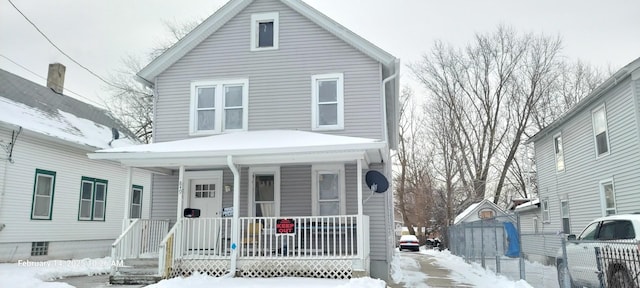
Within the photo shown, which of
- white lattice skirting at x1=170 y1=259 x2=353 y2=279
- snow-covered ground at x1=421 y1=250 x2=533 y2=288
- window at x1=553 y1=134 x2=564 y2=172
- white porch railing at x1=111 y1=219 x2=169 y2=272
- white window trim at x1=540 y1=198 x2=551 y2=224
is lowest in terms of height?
snow-covered ground at x1=421 y1=250 x2=533 y2=288

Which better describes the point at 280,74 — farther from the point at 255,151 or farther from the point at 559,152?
the point at 559,152

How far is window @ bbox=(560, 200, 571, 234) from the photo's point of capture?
16953mm

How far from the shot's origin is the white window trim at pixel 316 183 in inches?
453

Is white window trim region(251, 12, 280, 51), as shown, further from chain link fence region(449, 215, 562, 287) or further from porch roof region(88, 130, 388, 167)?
chain link fence region(449, 215, 562, 287)

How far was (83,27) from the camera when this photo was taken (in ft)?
56.2

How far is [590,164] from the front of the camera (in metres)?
14.7

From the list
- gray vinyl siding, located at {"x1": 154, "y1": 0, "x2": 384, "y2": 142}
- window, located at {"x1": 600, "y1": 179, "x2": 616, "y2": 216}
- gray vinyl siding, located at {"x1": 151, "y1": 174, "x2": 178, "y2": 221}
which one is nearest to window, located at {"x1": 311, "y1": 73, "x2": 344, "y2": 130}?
gray vinyl siding, located at {"x1": 154, "y1": 0, "x2": 384, "y2": 142}

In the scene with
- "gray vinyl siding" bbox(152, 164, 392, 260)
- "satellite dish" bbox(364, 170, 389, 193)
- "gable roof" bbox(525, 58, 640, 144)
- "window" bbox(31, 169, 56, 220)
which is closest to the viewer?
"gable roof" bbox(525, 58, 640, 144)

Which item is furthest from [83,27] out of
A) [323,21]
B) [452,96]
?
[452,96]

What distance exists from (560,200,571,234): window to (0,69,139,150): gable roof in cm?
1660

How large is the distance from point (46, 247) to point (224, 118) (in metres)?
6.81

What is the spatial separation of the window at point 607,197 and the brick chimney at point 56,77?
19.4 metres

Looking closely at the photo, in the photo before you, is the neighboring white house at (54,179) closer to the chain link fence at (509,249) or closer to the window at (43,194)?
the window at (43,194)

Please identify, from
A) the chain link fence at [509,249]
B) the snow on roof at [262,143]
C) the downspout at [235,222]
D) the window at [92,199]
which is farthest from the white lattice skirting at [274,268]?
the window at [92,199]
